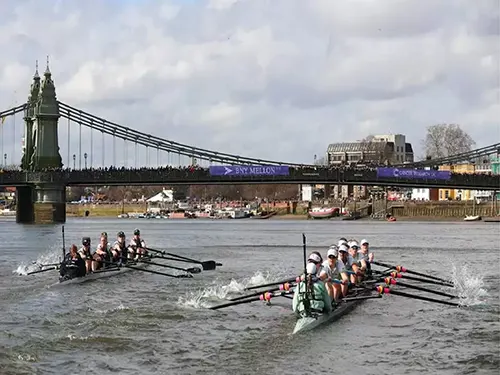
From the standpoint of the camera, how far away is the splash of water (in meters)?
26.9

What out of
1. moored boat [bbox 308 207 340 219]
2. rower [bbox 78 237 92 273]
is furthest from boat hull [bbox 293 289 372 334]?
moored boat [bbox 308 207 340 219]

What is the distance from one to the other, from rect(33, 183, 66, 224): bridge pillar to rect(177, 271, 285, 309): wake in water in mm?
57952

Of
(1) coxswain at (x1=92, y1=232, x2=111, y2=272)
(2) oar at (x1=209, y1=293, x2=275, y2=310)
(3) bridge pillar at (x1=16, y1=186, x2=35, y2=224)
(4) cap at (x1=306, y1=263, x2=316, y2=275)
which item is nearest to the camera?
(4) cap at (x1=306, y1=263, x2=316, y2=275)

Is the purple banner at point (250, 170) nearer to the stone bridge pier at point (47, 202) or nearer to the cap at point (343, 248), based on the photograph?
the stone bridge pier at point (47, 202)

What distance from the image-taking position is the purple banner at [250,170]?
8444 centimetres

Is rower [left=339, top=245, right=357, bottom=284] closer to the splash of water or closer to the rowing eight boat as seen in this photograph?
the splash of water

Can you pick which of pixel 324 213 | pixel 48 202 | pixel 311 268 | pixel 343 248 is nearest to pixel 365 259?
pixel 343 248

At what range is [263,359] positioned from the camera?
59.8ft

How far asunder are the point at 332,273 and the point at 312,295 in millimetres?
2295

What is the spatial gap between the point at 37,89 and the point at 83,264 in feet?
245

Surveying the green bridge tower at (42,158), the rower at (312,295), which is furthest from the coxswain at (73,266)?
the green bridge tower at (42,158)

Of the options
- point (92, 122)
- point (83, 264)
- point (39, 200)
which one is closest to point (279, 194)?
point (92, 122)

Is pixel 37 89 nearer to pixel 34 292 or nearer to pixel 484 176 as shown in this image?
pixel 484 176

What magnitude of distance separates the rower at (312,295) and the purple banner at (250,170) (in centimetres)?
6324
